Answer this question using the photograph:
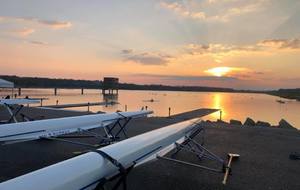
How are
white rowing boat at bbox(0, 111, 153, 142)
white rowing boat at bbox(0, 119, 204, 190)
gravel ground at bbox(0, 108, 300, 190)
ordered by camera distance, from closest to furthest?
white rowing boat at bbox(0, 119, 204, 190) < white rowing boat at bbox(0, 111, 153, 142) < gravel ground at bbox(0, 108, 300, 190)

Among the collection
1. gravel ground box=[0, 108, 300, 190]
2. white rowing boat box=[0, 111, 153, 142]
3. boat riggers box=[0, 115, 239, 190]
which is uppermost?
boat riggers box=[0, 115, 239, 190]

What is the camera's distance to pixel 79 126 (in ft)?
29.8

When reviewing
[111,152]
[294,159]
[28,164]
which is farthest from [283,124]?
[111,152]

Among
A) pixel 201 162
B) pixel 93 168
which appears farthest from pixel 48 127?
pixel 93 168

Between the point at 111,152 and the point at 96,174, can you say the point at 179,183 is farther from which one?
the point at 96,174

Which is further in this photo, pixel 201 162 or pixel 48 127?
pixel 201 162

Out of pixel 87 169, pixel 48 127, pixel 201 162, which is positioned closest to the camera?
pixel 87 169

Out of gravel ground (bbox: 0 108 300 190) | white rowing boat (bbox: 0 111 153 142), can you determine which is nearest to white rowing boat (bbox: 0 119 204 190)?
gravel ground (bbox: 0 108 300 190)

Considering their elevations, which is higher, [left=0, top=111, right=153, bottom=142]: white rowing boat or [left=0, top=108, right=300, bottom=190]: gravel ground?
[left=0, top=111, right=153, bottom=142]: white rowing boat

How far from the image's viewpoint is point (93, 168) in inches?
146

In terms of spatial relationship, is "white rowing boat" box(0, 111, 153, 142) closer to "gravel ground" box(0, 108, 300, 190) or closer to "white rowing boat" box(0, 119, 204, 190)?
"gravel ground" box(0, 108, 300, 190)

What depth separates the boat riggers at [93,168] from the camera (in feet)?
10.2

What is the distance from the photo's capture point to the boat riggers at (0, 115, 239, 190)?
3.12 meters

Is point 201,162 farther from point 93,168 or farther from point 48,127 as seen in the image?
point 93,168
